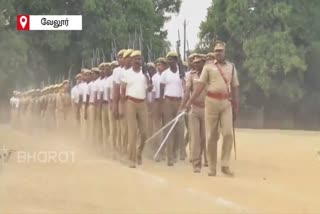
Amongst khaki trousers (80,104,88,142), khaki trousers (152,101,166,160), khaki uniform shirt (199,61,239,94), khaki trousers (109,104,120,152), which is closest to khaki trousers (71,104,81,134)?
khaki trousers (80,104,88,142)

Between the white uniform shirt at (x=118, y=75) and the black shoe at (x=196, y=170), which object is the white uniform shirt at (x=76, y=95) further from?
the black shoe at (x=196, y=170)

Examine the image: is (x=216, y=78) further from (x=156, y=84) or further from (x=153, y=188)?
(x=156, y=84)

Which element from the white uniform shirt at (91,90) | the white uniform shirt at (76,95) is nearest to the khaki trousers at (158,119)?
the white uniform shirt at (91,90)

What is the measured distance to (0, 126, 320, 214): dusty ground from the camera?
9684 millimetres

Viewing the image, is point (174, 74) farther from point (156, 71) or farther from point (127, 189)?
point (127, 189)

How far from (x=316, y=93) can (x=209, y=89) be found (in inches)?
1393

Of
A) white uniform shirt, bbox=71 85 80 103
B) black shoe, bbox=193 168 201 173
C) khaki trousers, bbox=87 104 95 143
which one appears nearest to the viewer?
black shoe, bbox=193 168 201 173

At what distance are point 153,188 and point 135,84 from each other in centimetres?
489

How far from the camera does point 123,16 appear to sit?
176 ft

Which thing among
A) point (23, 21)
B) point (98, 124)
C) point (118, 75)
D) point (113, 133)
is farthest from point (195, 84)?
point (23, 21)

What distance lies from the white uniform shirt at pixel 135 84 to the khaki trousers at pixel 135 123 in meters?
0.14

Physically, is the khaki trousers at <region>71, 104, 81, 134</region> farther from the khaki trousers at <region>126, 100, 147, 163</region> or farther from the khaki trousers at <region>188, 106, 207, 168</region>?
the khaki trousers at <region>188, 106, 207, 168</region>

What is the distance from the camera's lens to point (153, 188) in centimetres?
1155

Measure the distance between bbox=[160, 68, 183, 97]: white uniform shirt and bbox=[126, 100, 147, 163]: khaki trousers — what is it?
56.6 inches
